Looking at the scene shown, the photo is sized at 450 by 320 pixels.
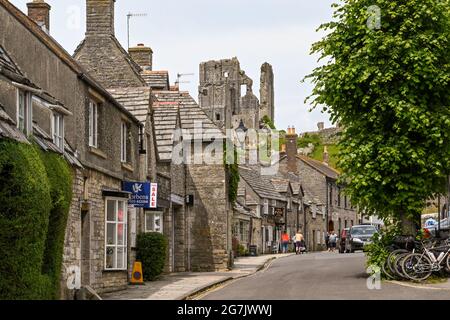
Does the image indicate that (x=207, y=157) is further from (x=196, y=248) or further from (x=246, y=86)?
(x=246, y=86)

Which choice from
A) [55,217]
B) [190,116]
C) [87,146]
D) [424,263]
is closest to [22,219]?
[55,217]

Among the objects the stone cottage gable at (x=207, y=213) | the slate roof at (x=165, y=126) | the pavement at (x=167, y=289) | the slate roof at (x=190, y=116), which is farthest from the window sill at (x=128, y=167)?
the slate roof at (x=190, y=116)

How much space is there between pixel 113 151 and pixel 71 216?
467 centimetres

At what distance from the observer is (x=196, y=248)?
3397 centimetres

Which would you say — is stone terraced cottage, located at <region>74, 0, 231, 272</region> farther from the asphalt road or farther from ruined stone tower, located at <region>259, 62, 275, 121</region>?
ruined stone tower, located at <region>259, 62, 275, 121</region>

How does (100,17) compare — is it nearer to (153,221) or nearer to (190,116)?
(190,116)

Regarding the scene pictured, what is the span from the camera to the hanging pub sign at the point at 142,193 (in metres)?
25.1

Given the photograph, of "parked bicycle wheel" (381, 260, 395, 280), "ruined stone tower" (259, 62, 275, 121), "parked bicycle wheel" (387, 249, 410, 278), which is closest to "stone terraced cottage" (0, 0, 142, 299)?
"parked bicycle wheel" (381, 260, 395, 280)

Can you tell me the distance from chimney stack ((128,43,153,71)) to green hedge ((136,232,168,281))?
12467 millimetres

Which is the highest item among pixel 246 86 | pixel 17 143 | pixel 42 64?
pixel 246 86

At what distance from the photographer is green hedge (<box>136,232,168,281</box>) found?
26.2 m

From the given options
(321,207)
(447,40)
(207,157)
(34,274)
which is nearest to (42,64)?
(34,274)

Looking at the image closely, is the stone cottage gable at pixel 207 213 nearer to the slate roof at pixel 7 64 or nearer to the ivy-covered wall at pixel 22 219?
the slate roof at pixel 7 64
